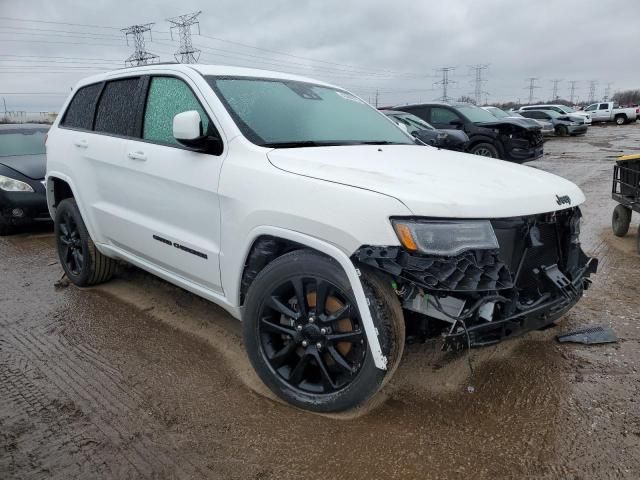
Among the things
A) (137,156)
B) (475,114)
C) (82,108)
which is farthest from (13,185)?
(475,114)

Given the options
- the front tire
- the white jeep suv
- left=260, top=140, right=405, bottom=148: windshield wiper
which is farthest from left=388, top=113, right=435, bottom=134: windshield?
the front tire

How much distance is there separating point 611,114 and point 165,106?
39500 millimetres

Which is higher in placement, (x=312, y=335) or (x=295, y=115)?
(x=295, y=115)

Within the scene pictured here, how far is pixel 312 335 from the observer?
8.07 ft

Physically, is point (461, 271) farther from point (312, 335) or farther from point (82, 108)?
point (82, 108)

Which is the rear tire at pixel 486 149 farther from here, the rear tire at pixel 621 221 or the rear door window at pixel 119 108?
the rear door window at pixel 119 108

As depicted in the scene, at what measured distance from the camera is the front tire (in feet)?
7.39

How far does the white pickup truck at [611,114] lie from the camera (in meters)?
34.6

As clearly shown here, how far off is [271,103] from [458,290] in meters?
1.74

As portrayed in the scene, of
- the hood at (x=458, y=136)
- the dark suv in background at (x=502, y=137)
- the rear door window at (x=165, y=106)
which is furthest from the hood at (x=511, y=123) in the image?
the rear door window at (x=165, y=106)

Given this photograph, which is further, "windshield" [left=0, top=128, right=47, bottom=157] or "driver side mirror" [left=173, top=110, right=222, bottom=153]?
"windshield" [left=0, top=128, right=47, bottom=157]

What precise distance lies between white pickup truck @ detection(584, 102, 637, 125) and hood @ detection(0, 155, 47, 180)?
123 ft

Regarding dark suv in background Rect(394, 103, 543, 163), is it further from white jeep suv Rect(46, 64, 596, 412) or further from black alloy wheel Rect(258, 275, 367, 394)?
black alloy wheel Rect(258, 275, 367, 394)

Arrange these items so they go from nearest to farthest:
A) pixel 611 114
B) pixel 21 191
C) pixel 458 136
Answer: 1. pixel 21 191
2. pixel 458 136
3. pixel 611 114
